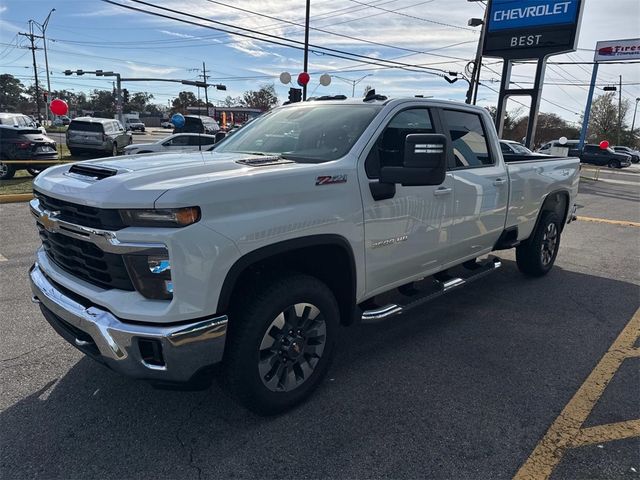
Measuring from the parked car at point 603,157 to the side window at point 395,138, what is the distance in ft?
140

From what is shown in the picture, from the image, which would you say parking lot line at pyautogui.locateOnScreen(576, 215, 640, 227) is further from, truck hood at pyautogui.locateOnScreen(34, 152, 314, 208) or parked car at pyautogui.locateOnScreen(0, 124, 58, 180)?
parked car at pyautogui.locateOnScreen(0, 124, 58, 180)

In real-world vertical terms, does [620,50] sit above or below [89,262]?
Result: above

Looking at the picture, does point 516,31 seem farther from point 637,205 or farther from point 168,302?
point 168,302

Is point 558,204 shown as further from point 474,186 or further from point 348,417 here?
point 348,417

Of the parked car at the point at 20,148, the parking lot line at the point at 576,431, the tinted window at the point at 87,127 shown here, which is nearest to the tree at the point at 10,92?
the tinted window at the point at 87,127

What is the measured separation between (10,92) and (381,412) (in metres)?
116

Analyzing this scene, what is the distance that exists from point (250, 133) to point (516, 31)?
1357cm

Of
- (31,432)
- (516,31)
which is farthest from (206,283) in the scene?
(516,31)

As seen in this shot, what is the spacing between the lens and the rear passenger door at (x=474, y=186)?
402cm

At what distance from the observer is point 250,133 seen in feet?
13.2

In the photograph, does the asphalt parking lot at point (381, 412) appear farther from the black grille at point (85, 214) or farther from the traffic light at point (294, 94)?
the traffic light at point (294, 94)

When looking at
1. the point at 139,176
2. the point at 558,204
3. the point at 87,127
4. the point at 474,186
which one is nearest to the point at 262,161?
the point at 139,176

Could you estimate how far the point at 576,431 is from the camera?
283 cm

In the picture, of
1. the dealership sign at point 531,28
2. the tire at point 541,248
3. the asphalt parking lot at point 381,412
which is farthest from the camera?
the dealership sign at point 531,28
